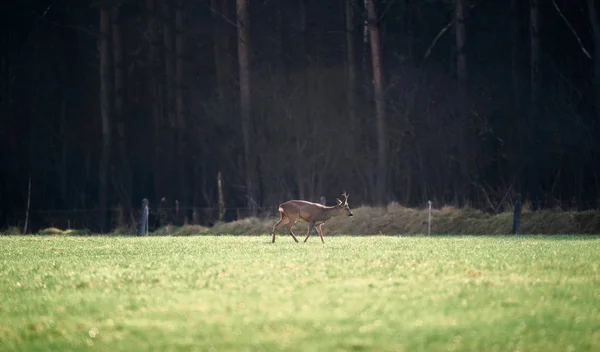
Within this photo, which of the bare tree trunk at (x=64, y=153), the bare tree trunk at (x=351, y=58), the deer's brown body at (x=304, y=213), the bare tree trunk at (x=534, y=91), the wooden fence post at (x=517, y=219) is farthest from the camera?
the bare tree trunk at (x=64, y=153)

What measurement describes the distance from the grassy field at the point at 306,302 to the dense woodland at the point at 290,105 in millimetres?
24821

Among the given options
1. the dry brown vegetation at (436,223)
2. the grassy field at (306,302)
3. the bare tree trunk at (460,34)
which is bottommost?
the grassy field at (306,302)

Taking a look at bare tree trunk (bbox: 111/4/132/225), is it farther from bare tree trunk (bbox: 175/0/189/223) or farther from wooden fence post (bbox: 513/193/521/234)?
wooden fence post (bbox: 513/193/521/234)

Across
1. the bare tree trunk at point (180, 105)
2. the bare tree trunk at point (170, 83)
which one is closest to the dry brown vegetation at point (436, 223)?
the bare tree trunk at point (180, 105)

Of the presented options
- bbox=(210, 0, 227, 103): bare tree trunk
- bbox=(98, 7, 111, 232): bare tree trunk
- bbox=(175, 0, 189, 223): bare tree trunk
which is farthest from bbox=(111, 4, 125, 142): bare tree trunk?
bbox=(210, 0, 227, 103): bare tree trunk

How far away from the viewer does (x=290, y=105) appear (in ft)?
195

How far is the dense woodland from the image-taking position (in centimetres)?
4819

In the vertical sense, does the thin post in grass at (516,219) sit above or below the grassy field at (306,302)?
above

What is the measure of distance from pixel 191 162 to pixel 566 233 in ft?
107

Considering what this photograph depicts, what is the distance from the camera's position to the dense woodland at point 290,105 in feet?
158

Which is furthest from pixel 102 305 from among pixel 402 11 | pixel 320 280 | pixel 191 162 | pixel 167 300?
pixel 191 162

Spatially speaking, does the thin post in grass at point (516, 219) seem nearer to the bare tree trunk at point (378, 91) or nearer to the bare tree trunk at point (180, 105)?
the bare tree trunk at point (378, 91)

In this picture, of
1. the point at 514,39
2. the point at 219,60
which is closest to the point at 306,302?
the point at 514,39

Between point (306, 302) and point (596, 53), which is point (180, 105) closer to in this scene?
point (596, 53)
